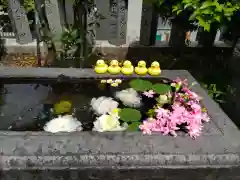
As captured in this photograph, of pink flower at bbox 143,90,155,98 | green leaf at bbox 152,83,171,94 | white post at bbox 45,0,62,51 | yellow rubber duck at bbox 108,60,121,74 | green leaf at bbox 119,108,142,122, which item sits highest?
white post at bbox 45,0,62,51

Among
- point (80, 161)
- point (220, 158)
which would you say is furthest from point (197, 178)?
point (80, 161)

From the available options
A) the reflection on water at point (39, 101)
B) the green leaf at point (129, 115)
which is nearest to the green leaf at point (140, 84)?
the reflection on water at point (39, 101)

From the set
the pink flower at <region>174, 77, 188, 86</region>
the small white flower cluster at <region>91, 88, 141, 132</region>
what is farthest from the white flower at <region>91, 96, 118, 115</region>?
the pink flower at <region>174, 77, 188, 86</region>

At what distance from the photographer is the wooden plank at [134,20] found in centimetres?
325

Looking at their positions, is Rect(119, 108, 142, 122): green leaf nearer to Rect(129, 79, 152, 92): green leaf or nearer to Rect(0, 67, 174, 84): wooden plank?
Rect(129, 79, 152, 92): green leaf

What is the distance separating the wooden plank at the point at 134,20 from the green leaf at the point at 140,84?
1719mm

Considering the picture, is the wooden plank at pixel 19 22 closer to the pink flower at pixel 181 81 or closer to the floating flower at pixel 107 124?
the pink flower at pixel 181 81

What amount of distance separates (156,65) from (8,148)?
1187 millimetres

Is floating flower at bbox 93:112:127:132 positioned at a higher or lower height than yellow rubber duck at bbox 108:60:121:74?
lower

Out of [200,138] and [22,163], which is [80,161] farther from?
[200,138]

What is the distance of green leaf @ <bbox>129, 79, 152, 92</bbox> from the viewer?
5.71ft

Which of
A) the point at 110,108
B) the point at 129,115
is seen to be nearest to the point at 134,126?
the point at 129,115

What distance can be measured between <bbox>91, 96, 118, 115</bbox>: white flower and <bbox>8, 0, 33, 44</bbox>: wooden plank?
2.36m

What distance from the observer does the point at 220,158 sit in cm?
121
